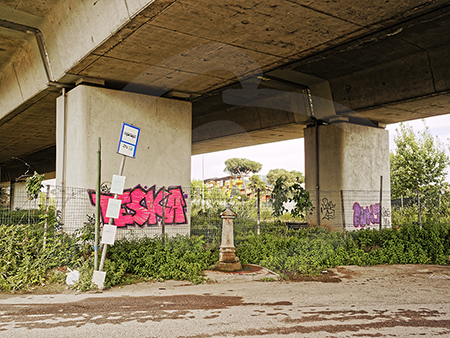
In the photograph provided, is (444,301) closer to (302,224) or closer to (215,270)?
(215,270)

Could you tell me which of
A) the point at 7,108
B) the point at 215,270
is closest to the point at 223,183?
the point at 7,108

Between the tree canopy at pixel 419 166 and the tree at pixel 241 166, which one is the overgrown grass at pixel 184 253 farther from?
the tree at pixel 241 166

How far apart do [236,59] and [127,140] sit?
3.96 m

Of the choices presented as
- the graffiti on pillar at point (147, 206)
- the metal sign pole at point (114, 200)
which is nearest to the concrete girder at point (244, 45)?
the metal sign pole at point (114, 200)

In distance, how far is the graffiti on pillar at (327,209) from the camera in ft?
54.0

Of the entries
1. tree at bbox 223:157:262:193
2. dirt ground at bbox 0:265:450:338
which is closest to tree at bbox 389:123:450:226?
dirt ground at bbox 0:265:450:338

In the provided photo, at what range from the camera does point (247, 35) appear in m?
8.70

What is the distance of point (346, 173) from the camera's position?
643 inches

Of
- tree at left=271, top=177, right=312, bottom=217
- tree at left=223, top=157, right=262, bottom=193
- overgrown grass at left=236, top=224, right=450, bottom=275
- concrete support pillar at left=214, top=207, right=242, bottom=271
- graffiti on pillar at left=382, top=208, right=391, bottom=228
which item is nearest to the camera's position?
concrete support pillar at left=214, top=207, right=242, bottom=271

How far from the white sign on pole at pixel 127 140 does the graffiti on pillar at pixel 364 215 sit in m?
11.3

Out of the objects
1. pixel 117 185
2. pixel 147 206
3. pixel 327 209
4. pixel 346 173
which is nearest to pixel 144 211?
pixel 147 206

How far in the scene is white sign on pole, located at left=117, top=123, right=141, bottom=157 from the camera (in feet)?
26.0

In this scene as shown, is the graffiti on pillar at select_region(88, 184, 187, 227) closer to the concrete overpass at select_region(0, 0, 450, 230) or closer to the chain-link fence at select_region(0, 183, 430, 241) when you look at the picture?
the chain-link fence at select_region(0, 183, 430, 241)

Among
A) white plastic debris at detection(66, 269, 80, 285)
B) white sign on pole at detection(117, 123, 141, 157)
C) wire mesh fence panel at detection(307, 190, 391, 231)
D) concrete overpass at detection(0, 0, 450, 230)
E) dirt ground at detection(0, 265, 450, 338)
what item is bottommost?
dirt ground at detection(0, 265, 450, 338)
